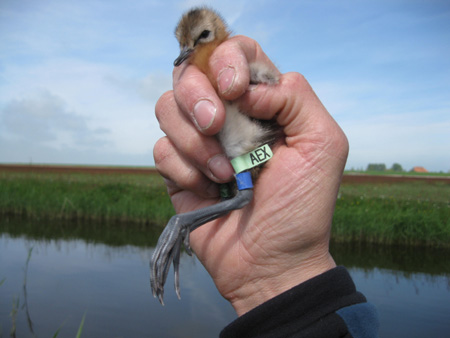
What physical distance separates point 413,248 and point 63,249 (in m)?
7.03

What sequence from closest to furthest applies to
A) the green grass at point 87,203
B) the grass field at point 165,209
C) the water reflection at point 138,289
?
the water reflection at point 138,289 < the grass field at point 165,209 < the green grass at point 87,203

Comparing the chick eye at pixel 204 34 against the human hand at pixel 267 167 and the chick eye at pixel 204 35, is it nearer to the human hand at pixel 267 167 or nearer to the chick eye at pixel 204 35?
the chick eye at pixel 204 35

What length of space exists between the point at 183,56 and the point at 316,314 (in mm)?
1392

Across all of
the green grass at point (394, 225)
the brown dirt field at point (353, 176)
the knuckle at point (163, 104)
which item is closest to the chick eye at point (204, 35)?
the knuckle at point (163, 104)

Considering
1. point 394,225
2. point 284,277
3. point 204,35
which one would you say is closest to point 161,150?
point 204,35

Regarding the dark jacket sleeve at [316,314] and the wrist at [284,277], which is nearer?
the dark jacket sleeve at [316,314]

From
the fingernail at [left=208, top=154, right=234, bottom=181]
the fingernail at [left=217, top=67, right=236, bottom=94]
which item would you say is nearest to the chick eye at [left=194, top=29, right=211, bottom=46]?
the fingernail at [left=217, top=67, right=236, bottom=94]

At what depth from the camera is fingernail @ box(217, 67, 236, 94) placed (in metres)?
1.48

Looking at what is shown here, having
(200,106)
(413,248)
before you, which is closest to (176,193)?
(200,106)

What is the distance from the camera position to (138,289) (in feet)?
17.6

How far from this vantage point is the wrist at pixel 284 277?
161 centimetres

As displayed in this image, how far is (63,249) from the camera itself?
279 inches

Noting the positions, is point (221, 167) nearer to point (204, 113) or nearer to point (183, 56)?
point (204, 113)

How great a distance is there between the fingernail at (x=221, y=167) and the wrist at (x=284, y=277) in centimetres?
48
